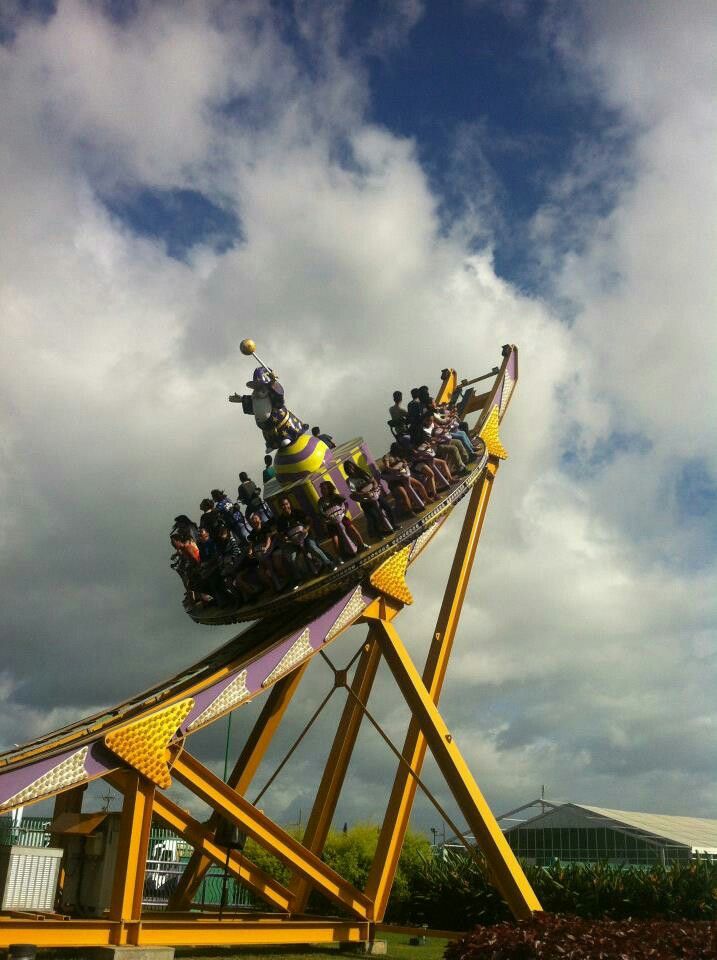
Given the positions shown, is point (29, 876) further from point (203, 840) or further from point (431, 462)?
point (431, 462)

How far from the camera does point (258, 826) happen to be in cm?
1102

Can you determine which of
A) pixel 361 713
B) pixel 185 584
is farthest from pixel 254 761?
pixel 185 584

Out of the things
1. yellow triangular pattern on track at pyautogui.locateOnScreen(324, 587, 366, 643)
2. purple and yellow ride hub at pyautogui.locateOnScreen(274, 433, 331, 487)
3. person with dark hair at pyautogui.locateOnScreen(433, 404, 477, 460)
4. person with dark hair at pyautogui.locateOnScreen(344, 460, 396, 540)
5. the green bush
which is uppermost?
person with dark hair at pyautogui.locateOnScreen(433, 404, 477, 460)

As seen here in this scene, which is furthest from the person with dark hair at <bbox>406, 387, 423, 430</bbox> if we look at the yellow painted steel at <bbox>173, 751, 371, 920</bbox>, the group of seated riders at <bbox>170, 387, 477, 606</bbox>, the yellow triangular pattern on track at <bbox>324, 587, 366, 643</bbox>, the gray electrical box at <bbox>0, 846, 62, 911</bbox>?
the gray electrical box at <bbox>0, 846, 62, 911</bbox>

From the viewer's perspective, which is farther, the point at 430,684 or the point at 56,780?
the point at 430,684

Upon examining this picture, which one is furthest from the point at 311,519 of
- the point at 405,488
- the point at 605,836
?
the point at 605,836

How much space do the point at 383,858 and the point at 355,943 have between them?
144 cm

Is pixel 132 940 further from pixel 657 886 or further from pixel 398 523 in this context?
pixel 657 886

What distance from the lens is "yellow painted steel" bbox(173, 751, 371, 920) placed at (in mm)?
10648

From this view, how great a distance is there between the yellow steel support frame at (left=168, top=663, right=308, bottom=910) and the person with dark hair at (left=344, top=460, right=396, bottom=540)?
2762mm

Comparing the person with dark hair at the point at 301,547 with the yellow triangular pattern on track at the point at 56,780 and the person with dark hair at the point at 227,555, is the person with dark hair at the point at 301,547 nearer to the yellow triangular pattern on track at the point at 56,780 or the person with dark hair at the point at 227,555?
the person with dark hair at the point at 227,555

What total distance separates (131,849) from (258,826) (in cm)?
207

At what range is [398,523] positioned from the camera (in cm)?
1331

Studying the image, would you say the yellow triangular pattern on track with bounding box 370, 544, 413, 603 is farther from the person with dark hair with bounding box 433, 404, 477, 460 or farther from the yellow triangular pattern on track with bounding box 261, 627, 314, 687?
the person with dark hair with bounding box 433, 404, 477, 460
